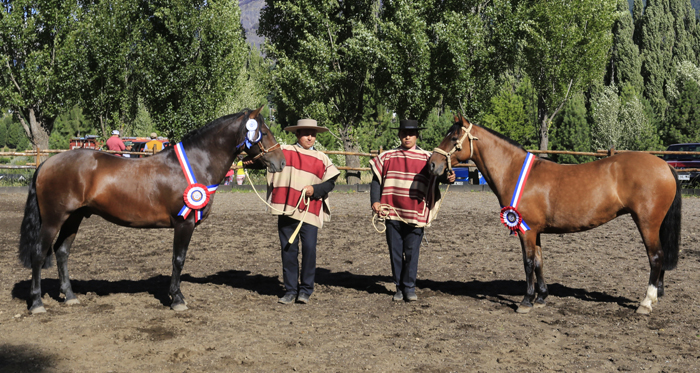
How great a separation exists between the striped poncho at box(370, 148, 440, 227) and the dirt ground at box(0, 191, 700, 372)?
0.83 meters

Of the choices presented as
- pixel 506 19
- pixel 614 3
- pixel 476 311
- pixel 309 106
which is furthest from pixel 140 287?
pixel 614 3

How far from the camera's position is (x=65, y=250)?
16.6 feet

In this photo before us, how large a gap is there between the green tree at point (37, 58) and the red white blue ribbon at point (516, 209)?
20804 mm

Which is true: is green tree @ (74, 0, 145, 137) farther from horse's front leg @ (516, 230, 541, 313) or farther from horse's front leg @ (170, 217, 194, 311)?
horse's front leg @ (516, 230, 541, 313)

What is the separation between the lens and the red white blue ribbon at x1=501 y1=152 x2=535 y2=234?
4773mm

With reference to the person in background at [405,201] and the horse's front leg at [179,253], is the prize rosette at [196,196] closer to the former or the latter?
the horse's front leg at [179,253]

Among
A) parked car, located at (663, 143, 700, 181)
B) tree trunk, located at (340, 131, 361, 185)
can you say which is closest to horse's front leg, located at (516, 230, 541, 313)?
tree trunk, located at (340, 131, 361, 185)

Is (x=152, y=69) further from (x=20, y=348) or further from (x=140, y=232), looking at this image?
(x=20, y=348)

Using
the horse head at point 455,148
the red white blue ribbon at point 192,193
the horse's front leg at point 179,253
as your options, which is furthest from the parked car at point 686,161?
the horse's front leg at point 179,253

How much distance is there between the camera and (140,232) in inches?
363

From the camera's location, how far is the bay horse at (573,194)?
468 centimetres

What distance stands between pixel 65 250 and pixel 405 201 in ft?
10.4

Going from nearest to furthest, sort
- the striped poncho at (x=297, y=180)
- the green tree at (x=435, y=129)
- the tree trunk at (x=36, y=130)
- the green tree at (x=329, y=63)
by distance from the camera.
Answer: the striped poncho at (x=297, y=180) < the green tree at (x=329, y=63) < the tree trunk at (x=36, y=130) < the green tree at (x=435, y=129)

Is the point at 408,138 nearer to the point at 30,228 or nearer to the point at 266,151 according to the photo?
the point at 266,151
